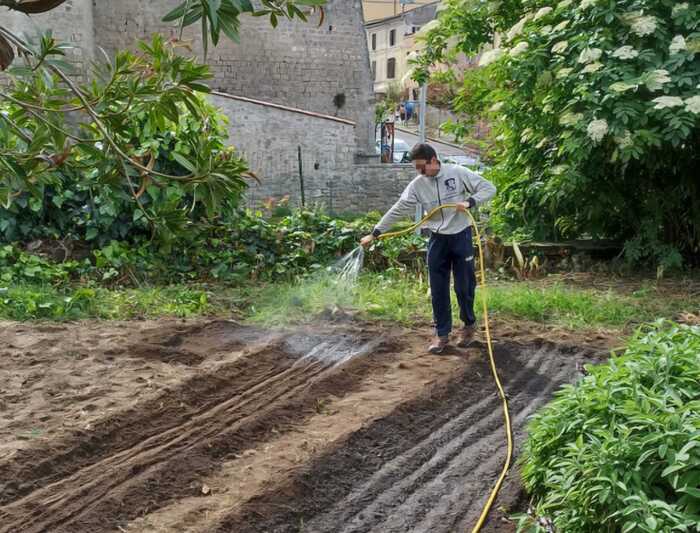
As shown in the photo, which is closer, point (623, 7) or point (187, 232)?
point (187, 232)

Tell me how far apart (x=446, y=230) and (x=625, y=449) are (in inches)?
156

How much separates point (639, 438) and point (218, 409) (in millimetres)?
3328

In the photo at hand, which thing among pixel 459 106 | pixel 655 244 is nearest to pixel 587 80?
pixel 655 244

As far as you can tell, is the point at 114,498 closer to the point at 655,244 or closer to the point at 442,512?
the point at 442,512

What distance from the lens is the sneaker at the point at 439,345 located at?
306 inches

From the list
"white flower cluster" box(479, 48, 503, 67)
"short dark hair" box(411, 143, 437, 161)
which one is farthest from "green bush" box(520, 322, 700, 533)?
"white flower cluster" box(479, 48, 503, 67)

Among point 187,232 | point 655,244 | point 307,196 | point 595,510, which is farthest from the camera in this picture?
point 307,196

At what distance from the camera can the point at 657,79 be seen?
941 cm

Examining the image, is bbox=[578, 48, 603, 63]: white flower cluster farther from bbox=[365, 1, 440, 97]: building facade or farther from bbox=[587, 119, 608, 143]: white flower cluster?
bbox=[365, 1, 440, 97]: building facade

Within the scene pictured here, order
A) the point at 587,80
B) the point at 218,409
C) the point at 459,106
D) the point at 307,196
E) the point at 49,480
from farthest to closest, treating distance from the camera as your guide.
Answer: the point at 307,196, the point at 459,106, the point at 587,80, the point at 218,409, the point at 49,480

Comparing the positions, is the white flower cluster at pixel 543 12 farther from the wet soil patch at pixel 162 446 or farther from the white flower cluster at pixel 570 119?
the wet soil patch at pixel 162 446

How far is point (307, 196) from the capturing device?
75.2 ft

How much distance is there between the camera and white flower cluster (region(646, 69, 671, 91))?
9.38 meters

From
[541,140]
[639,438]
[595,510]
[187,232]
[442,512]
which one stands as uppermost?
[541,140]
